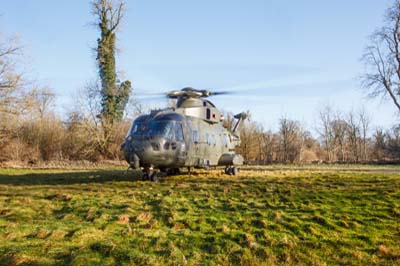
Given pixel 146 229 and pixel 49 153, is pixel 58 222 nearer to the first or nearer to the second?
pixel 146 229

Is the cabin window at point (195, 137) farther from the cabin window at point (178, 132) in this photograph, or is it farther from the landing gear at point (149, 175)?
the landing gear at point (149, 175)

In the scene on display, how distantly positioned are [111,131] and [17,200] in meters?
24.0

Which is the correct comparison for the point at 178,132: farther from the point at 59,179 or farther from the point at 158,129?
the point at 59,179

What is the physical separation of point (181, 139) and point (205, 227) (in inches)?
308

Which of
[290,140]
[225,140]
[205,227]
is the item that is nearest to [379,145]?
[290,140]

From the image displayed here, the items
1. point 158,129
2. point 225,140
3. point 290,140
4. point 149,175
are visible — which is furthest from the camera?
point 290,140

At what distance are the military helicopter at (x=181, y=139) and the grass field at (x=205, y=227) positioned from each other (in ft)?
8.96

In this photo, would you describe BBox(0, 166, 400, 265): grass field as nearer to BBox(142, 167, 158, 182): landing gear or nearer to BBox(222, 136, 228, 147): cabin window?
BBox(142, 167, 158, 182): landing gear

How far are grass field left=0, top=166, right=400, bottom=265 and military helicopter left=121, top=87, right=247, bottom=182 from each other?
273 centimetres

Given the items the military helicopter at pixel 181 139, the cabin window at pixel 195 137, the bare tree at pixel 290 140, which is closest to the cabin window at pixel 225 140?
the military helicopter at pixel 181 139

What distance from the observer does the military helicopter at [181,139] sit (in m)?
13.2

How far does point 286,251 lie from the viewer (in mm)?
5414

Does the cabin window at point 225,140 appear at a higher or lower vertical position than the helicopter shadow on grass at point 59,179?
higher

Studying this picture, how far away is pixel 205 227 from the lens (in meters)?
6.65
